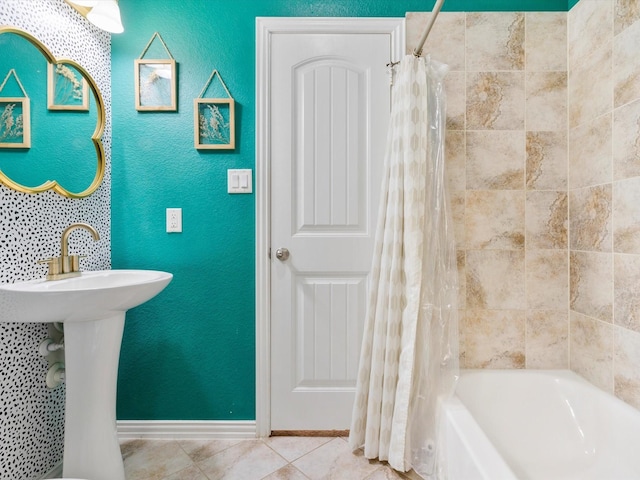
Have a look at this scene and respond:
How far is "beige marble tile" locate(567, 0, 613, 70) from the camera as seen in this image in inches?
51.0

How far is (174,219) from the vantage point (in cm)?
162

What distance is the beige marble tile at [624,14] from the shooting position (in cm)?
115

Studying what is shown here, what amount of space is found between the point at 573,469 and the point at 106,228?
7.50 feet

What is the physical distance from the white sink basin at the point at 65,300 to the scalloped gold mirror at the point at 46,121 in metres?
0.43

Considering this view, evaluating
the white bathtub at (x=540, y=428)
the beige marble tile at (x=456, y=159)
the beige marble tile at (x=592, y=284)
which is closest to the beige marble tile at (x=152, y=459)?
the white bathtub at (x=540, y=428)

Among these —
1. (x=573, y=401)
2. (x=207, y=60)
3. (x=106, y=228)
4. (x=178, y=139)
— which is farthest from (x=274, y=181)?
(x=573, y=401)

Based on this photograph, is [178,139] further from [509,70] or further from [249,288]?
[509,70]

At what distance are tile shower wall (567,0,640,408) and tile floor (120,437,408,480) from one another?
972mm

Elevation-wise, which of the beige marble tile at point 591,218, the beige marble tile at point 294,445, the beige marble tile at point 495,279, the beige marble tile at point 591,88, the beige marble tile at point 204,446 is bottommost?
the beige marble tile at point 204,446

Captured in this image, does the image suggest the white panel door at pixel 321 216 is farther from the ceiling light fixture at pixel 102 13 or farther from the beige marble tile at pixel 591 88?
the beige marble tile at pixel 591 88

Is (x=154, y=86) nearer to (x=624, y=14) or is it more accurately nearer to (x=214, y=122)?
(x=214, y=122)

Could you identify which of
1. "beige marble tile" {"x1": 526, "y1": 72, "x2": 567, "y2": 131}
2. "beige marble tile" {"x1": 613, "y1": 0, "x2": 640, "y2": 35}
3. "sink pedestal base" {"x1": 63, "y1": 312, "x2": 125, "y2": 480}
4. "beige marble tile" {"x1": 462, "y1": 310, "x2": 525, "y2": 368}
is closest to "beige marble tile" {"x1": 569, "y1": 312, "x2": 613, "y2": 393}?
"beige marble tile" {"x1": 462, "y1": 310, "x2": 525, "y2": 368}

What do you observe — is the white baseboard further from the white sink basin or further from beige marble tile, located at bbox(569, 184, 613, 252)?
beige marble tile, located at bbox(569, 184, 613, 252)

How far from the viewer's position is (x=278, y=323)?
162 centimetres
